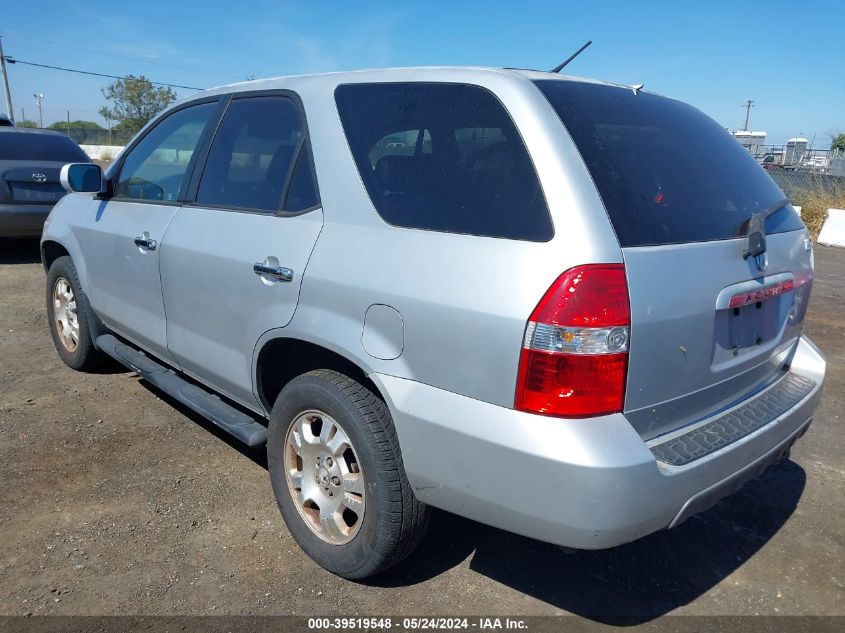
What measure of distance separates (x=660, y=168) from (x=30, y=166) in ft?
26.6

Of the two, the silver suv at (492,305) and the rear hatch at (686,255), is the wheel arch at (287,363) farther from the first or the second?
the rear hatch at (686,255)

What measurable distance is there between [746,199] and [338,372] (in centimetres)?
169

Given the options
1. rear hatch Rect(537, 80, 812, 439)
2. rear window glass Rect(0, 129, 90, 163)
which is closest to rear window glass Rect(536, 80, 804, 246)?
rear hatch Rect(537, 80, 812, 439)

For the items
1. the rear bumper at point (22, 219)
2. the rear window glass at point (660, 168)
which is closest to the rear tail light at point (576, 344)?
the rear window glass at point (660, 168)

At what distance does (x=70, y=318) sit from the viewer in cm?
459

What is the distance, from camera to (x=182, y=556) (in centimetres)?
273

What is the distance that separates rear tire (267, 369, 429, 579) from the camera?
2.30 meters

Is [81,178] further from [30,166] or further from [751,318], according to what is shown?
[30,166]

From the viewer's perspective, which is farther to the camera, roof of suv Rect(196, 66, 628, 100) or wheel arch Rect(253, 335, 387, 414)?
wheel arch Rect(253, 335, 387, 414)

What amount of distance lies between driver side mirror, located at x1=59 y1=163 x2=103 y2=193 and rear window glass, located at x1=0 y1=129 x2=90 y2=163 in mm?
5277

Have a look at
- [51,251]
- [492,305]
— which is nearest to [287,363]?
[492,305]

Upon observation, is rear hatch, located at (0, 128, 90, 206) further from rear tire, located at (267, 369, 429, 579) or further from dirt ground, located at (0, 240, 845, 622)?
rear tire, located at (267, 369, 429, 579)

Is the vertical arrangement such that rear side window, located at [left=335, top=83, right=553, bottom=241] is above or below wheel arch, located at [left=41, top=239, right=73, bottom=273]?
above

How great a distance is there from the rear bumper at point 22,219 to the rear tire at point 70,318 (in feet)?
12.7
